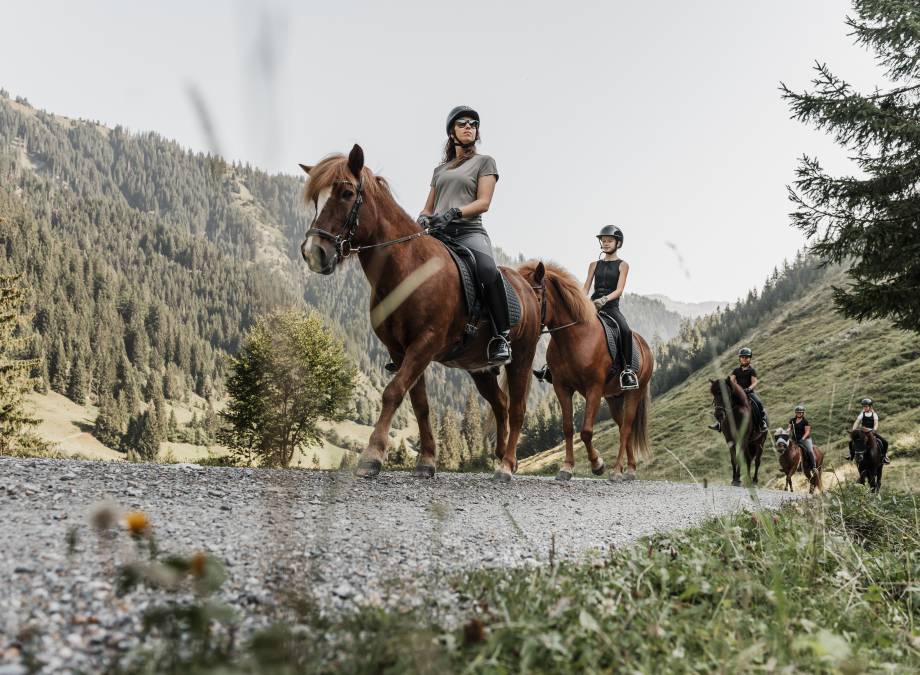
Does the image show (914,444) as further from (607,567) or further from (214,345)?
(214,345)

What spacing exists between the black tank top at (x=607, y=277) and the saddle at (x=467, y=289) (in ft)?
16.3

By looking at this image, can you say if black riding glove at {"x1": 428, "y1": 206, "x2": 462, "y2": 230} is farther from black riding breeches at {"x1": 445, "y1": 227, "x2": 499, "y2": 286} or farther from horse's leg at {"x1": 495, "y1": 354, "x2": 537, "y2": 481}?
horse's leg at {"x1": 495, "y1": 354, "x2": 537, "y2": 481}

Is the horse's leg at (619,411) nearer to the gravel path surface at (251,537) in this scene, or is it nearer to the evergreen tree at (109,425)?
the gravel path surface at (251,537)

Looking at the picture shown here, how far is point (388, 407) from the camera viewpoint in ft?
20.5

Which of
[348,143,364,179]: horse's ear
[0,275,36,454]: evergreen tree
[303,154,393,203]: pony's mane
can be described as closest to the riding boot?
[303,154,393,203]: pony's mane

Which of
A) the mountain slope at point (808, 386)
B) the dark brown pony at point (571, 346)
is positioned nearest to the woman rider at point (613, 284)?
the dark brown pony at point (571, 346)

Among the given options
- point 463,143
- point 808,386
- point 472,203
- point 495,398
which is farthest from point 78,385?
point 472,203

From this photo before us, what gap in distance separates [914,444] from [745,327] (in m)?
106

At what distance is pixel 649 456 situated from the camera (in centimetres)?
1417

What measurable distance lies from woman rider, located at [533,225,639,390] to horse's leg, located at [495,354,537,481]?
305cm

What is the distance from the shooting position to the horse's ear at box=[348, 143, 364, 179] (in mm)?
6129

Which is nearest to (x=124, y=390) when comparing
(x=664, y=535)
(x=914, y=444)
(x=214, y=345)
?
(x=214, y=345)

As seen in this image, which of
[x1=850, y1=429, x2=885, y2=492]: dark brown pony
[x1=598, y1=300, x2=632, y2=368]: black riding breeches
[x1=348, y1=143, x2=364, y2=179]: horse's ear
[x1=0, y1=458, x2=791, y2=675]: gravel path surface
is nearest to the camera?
[x1=0, y1=458, x2=791, y2=675]: gravel path surface

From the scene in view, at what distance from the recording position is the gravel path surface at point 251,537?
6.86 feet
